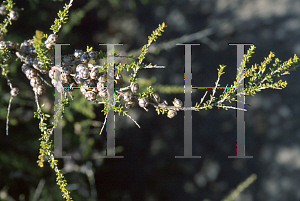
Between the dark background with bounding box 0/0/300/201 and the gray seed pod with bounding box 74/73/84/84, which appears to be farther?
the dark background with bounding box 0/0/300/201

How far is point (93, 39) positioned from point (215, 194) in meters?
0.94

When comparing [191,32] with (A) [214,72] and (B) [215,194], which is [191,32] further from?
(B) [215,194]

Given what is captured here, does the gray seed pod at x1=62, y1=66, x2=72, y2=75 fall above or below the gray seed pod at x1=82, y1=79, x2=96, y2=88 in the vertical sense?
above

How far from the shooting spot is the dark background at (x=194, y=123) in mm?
847

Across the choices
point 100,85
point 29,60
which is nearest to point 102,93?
point 100,85

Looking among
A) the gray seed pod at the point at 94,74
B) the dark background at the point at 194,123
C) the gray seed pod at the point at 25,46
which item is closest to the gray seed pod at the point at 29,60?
the gray seed pod at the point at 25,46

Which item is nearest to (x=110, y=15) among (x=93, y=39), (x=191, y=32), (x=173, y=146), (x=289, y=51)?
(x=93, y=39)

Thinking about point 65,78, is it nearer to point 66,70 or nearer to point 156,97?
point 66,70

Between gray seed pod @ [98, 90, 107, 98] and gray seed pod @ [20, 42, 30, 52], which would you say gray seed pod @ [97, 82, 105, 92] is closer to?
gray seed pod @ [98, 90, 107, 98]

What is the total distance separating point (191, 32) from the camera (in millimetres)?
1036

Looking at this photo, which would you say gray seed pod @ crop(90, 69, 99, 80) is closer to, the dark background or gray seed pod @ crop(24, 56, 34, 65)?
gray seed pod @ crop(24, 56, 34, 65)

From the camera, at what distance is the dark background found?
847mm

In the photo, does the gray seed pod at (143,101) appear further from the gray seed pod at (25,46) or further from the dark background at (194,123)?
the dark background at (194,123)

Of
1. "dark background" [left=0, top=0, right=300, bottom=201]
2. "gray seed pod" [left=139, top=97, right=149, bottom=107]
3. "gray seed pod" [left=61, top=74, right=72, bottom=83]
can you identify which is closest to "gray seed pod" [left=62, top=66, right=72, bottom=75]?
"gray seed pod" [left=61, top=74, right=72, bottom=83]
